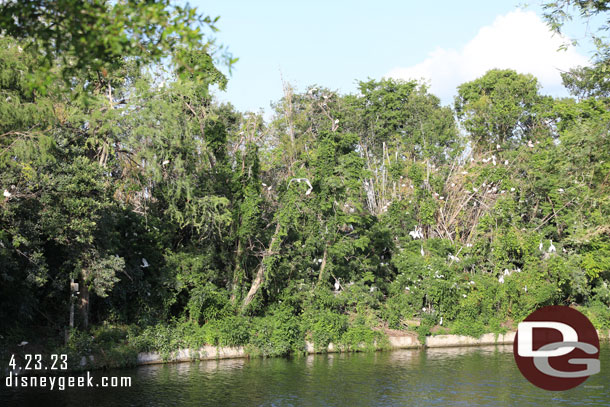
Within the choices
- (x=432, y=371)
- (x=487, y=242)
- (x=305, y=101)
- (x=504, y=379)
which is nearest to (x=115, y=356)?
(x=432, y=371)

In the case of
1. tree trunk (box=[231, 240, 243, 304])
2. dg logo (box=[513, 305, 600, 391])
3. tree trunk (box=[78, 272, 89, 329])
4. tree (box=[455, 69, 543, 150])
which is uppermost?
tree (box=[455, 69, 543, 150])

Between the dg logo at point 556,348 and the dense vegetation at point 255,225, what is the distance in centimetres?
66

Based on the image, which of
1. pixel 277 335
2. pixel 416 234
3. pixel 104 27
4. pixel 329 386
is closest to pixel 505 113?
pixel 416 234

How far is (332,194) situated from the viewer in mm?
26875

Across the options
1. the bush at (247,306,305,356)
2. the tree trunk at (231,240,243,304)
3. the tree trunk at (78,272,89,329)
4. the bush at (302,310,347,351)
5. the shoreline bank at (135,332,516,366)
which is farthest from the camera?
the tree trunk at (231,240,243,304)

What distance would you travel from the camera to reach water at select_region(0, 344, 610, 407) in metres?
16.4

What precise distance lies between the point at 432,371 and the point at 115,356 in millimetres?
9802

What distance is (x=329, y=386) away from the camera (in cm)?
1828

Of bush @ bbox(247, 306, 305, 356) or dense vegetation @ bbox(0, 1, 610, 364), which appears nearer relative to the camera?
dense vegetation @ bbox(0, 1, 610, 364)

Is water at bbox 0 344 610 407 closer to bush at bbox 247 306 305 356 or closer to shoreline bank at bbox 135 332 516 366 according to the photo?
shoreline bank at bbox 135 332 516 366

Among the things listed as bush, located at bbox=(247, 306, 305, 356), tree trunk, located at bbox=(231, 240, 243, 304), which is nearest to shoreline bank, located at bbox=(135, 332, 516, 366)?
bush, located at bbox=(247, 306, 305, 356)

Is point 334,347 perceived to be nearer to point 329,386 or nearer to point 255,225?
point 255,225

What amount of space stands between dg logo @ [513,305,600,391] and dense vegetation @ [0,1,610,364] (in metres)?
0.66

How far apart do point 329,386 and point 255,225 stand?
8.45 metres
